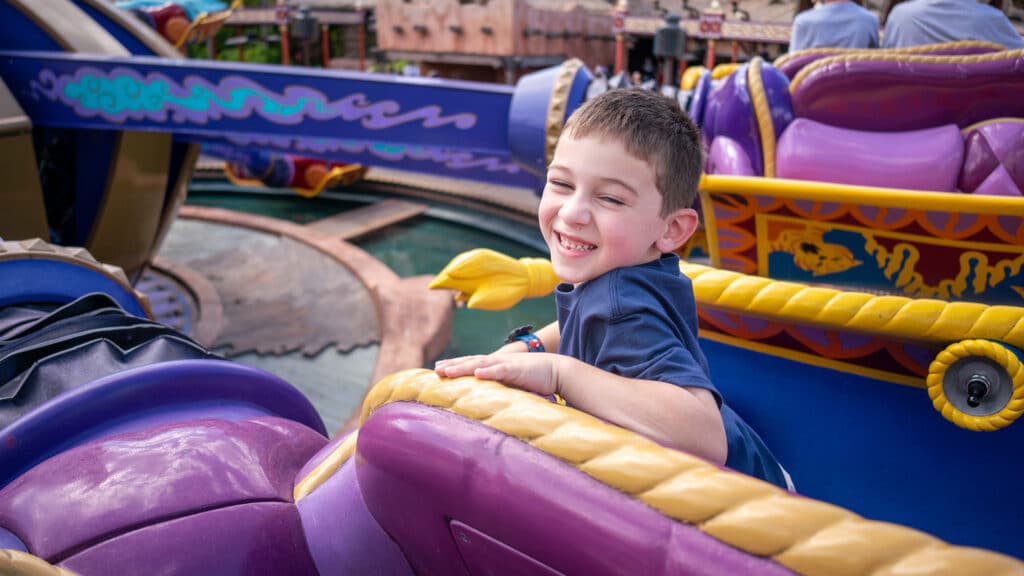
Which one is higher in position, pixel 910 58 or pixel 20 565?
pixel 910 58

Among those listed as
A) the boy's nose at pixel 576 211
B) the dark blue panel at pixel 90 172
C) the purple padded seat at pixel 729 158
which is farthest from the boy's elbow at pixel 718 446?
the dark blue panel at pixel 90 172

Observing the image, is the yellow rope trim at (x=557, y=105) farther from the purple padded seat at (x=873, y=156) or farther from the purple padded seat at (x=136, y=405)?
the purple padded seat at (x=136, y=405)

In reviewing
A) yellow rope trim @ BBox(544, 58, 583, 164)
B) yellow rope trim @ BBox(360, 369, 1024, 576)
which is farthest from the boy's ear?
yellow rope trim @ BBox(544, 58, 583, 164)

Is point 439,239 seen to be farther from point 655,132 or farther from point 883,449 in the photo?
point 655,132

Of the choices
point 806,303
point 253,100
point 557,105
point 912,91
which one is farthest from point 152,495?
point 253,100

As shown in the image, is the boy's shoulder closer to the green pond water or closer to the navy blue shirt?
the navy blue shirt

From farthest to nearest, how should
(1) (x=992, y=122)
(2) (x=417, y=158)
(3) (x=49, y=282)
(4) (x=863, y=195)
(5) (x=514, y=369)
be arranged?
(2) (x=417, y=158)
(1) (x=992, y=122)
(4) (x=863, y=195)
(3) (x=49, y=282)
(5) (x=514, y=369)

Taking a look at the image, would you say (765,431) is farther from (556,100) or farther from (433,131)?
(433,131)

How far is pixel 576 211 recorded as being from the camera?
77 centimetres

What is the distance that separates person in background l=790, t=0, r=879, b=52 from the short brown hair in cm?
243

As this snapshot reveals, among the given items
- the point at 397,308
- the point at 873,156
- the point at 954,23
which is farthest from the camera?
the point at 397,308

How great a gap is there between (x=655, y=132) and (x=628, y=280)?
15cm

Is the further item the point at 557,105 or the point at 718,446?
the point at 557,105

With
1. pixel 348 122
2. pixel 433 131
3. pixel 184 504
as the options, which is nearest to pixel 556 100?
pixel 433 131
